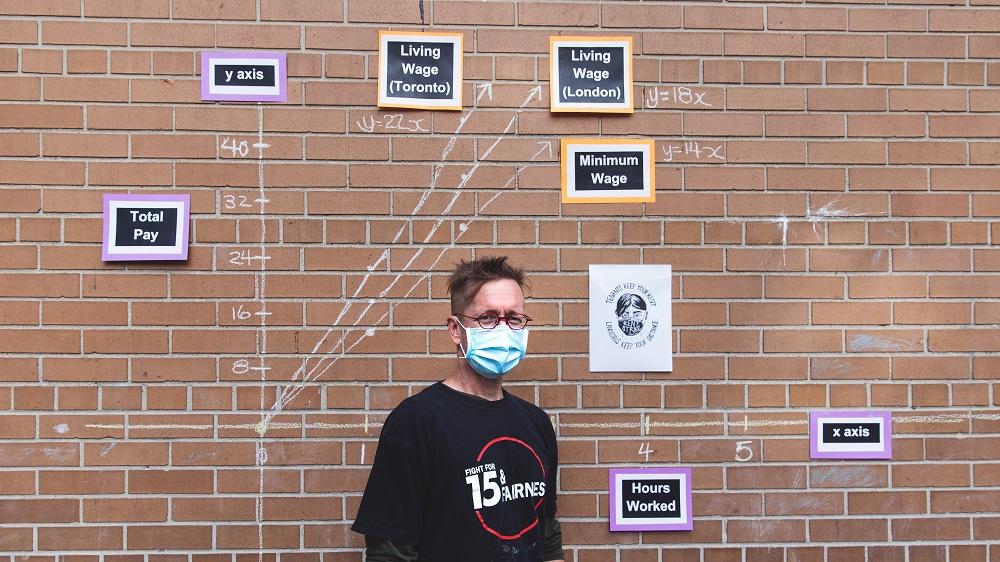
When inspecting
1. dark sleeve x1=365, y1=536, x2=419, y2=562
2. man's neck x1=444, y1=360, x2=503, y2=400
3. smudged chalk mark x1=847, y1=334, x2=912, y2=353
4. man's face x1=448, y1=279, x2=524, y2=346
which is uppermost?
man's face x1=448, y1=279, x2=524, y2=346

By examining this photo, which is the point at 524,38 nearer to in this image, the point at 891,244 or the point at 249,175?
the point at 249,175

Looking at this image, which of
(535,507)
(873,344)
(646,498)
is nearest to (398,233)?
(535,507)

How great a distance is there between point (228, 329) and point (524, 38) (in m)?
1.76

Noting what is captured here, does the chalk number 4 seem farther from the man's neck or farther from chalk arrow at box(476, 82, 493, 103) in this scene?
chalk arrow at box(476, 82, 493, 103)

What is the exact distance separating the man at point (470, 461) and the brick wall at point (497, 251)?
517 millimetres

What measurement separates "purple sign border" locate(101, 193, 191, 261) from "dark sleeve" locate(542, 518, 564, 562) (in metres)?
1.84

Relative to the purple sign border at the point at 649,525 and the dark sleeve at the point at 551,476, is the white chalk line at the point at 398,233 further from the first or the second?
the purple sign border at the point at 649,525

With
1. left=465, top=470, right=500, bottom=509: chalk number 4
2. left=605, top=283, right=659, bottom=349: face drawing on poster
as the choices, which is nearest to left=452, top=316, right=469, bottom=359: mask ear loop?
left=465, top=470, right=500, bottom=509: chalk number 4

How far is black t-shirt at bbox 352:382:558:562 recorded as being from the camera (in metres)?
2.75

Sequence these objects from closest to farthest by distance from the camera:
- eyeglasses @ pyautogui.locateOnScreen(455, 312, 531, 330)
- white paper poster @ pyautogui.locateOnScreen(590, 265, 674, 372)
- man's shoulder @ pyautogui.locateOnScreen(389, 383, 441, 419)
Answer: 1. man's shoulder @ pyautogui.locateOnScreen(389, 383, 441, 419)
2. eyeglasses @ pyautogui.locateOnScreen(455, 312, 531, 330)
3. white paper poster @ pyautogui.locateOnScreen(590, 265, 674, 372)

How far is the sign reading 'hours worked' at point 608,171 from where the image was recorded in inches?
139

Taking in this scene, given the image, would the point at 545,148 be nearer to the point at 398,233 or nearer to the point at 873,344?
the point at 398,233

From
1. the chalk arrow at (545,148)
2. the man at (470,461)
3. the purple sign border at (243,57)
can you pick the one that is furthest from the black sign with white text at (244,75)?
the man at (470,461)

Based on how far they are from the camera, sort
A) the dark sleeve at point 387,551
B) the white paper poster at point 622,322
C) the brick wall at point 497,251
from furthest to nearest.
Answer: the white paper poster at point 622,322
the brick wall at point 497,251
the dark sleeve at point 387,551
